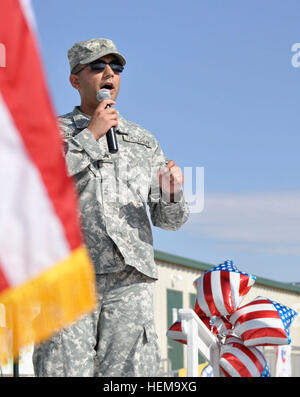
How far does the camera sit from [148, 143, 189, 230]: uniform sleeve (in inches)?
134

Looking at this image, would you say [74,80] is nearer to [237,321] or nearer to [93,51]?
[93,51]

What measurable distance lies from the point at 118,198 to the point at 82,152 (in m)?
0.27

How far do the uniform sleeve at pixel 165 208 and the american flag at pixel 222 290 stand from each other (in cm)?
213

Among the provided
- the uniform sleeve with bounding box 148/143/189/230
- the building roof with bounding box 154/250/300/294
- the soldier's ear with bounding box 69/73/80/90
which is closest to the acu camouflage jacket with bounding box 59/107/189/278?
the uniform sleeve with bounding box 148/143/189/230

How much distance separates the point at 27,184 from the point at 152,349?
1.93 meters

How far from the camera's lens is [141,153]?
3.50 metres

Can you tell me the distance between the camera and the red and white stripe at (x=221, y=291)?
555 centimetres

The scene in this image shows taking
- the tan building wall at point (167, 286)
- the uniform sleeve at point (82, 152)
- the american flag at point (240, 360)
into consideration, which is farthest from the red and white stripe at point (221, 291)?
the tan building wall at point (167, 286)

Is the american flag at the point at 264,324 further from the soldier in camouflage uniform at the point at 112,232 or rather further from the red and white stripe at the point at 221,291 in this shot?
the soldier in camouflage uniform at the point at 112,232

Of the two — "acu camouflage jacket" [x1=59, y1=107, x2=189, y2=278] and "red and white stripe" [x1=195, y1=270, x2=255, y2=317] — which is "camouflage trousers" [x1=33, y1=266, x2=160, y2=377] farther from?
"red and white stripe" [x1=195, y1=270, x2=255, y2=317]

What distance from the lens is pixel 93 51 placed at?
137 inches

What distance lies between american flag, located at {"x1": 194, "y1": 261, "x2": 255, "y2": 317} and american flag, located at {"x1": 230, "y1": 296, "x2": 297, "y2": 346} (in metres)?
0.13

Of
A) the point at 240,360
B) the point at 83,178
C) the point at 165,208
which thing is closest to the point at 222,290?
the point at 240,360

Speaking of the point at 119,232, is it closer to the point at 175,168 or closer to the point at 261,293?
the point at 175,168
